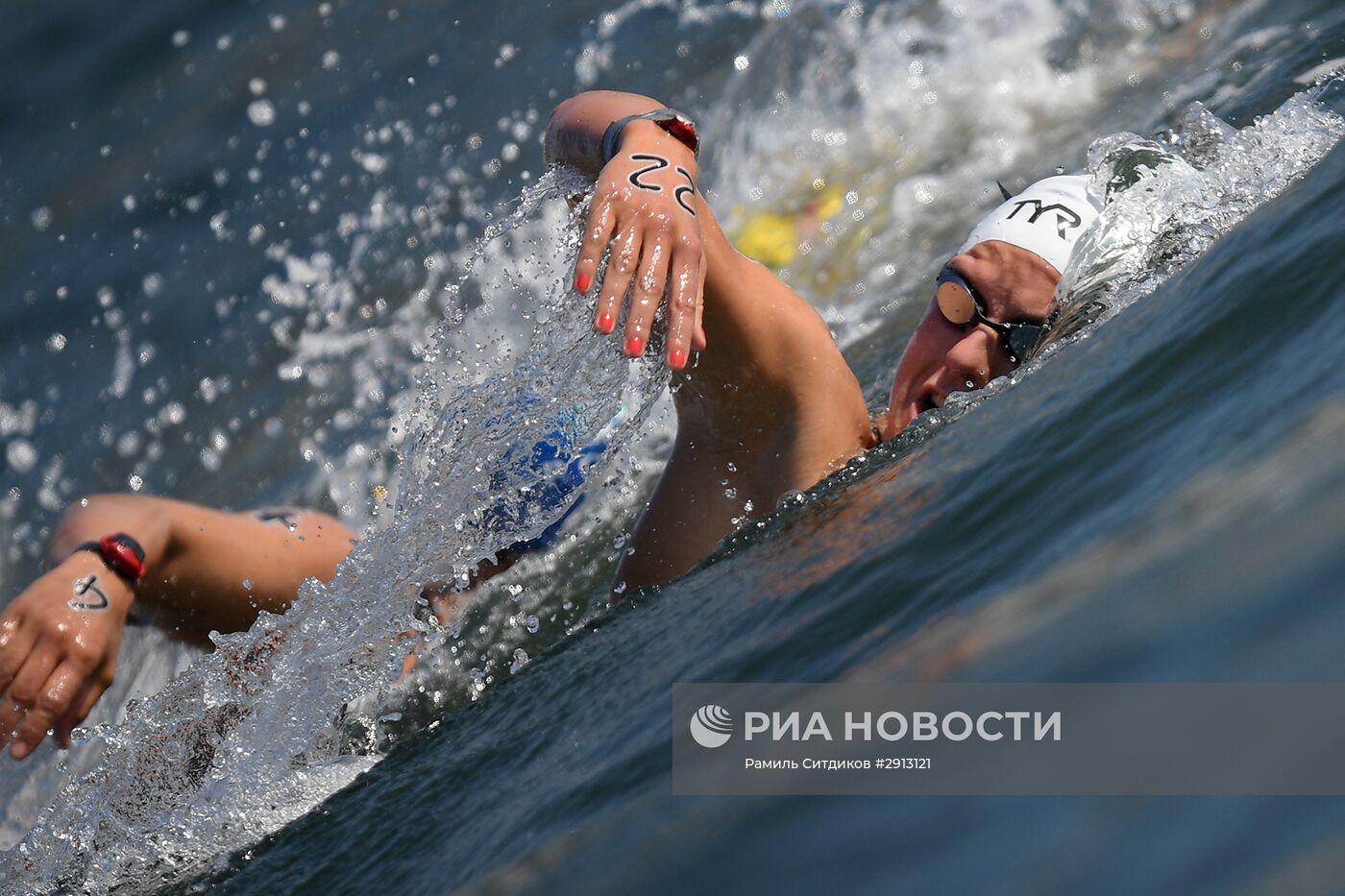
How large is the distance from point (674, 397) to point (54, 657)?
1414 millimetres

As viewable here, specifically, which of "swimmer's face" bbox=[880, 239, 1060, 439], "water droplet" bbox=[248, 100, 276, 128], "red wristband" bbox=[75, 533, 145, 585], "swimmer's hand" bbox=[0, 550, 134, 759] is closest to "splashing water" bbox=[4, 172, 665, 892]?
"swimmer's hand" bbox=[0, 550, 134, 759]

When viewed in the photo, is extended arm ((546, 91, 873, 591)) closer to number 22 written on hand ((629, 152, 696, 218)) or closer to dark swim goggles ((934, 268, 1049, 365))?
number 22 written on hand ((629, 152, 696, 218))

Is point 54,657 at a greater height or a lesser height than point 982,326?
lesser

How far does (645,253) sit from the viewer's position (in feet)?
8.87

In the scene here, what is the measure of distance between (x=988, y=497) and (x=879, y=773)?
83cm

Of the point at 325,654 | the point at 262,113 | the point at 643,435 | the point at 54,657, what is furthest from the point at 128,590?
the point at 262,113

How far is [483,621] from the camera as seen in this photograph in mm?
3891

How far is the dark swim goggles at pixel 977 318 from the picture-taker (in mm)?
3703

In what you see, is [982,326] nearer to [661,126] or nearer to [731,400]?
[731,400]

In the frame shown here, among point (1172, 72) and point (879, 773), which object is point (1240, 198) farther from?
point (1172, 72)

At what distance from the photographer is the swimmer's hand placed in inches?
122

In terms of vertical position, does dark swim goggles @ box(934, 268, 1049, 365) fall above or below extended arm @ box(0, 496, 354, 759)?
above

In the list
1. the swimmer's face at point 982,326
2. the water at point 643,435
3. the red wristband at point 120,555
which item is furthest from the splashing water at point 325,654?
the swimmer's face at point 982,326

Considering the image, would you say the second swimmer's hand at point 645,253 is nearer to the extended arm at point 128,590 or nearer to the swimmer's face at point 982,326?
the swimmer's face at point 982,326
